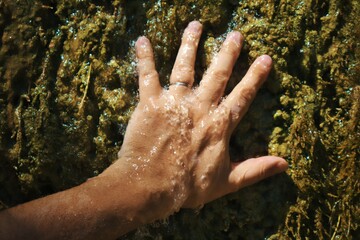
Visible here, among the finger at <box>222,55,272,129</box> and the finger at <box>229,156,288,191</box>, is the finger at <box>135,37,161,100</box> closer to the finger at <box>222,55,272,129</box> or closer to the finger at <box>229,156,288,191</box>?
the finger at <box>222,55,272,129</box>

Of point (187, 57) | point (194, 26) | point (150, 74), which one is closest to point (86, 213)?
point (150, 74)

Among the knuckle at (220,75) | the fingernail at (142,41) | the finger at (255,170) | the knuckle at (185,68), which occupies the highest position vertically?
the fingernail at (142,41)

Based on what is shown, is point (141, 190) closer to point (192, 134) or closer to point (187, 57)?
point (192, 134)

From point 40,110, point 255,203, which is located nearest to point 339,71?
point 255,203

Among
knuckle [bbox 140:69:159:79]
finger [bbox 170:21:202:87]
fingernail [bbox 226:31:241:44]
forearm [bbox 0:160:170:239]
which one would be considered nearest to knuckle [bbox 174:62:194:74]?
finger [bbox 170:21:202:87]

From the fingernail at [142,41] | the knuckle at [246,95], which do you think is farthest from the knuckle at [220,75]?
the fingernail at [142,41]

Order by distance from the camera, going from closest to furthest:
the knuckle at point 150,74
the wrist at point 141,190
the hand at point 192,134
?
1. the wrist at point 141,190
2. the hand at point 192,134
3. the knuckle at point 150,74

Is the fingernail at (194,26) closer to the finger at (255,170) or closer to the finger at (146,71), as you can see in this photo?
the finger at (146,71)

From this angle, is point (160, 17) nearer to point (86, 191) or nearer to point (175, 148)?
point (175, 148)

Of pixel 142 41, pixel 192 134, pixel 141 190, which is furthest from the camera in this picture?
pixel 142 41
